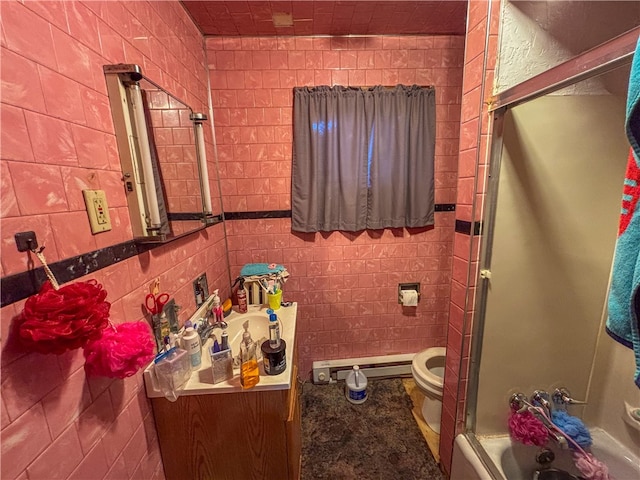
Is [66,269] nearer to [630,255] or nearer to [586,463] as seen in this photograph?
[630,255]

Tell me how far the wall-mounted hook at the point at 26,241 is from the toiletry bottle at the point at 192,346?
600mm

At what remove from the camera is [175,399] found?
94 cm

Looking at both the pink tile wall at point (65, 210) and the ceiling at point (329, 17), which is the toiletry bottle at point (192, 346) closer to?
the pink tile wall at point (65, 210)

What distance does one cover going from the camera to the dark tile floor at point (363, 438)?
4.75 ft

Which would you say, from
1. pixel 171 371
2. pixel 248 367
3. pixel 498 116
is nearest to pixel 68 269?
pixel 171 371

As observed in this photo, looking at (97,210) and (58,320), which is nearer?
(58,320)

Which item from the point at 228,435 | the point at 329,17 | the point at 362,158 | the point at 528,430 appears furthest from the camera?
the point at 362,158

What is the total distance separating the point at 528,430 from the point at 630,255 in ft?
3.61

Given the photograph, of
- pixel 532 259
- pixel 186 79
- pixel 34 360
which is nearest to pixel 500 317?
pixel 532 259

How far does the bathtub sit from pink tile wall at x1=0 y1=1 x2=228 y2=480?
1337mm

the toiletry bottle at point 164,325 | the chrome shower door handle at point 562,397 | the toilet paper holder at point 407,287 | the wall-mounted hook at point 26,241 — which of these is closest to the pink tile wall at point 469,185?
the chrome shower door handle at point 562,397

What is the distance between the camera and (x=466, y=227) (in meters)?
1.13

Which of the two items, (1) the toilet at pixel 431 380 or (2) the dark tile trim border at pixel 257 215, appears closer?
(1) the toilet at pixel 431 380

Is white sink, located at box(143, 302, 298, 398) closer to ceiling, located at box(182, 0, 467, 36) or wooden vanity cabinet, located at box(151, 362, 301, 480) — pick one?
wooden vanity cabinet, located at box(151, 362, 301, 480)
